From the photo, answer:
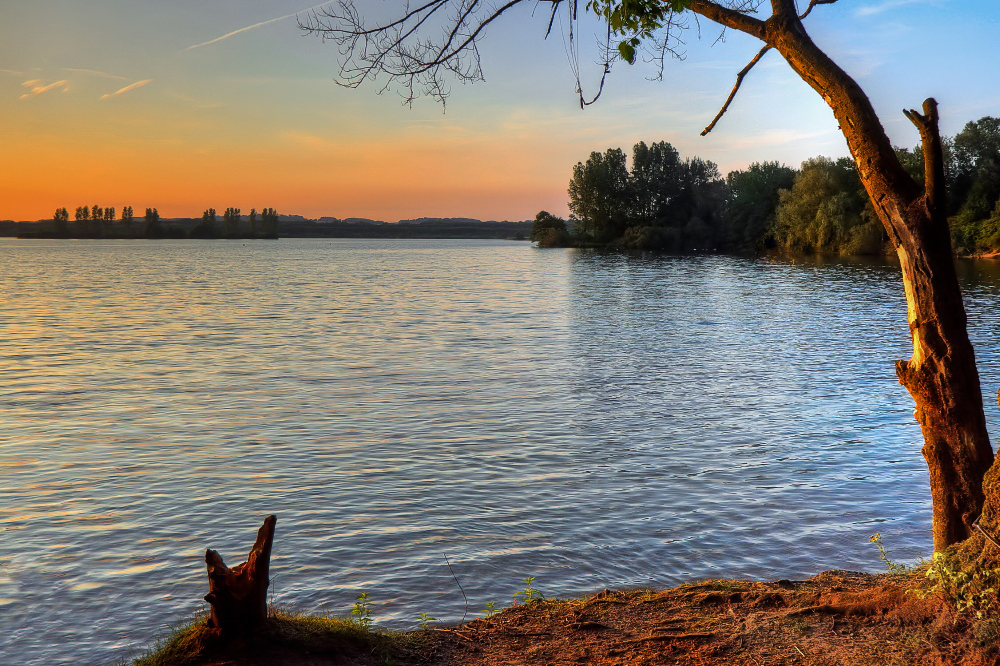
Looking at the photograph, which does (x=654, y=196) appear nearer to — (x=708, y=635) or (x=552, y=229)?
(x=552, y=229)

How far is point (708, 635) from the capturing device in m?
5.43

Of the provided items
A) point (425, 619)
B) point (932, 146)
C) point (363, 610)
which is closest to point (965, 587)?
point (932, 146)

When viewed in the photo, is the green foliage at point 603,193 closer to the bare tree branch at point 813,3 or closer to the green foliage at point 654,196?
the green foliage at point 654,196

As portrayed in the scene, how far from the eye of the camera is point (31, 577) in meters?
7.62

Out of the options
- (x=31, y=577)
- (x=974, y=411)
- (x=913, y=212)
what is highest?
(x=913, y=212)

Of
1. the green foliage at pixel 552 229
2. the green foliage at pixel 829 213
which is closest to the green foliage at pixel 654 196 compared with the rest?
the green foliage at pixel 552 229

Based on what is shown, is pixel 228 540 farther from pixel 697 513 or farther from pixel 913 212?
pixel 913 212

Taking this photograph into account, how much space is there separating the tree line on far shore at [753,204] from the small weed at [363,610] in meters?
64.7

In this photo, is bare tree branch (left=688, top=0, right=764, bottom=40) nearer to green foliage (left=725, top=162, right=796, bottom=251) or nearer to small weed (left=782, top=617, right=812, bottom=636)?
small weed (left=782, top=617, right=812, bottom=636)

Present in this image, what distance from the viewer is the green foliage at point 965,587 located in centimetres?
472

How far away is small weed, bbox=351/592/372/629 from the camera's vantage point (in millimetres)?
6109

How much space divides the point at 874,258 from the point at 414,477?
86161 mm

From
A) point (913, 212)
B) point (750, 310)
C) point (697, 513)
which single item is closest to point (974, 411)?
point (913, 212)

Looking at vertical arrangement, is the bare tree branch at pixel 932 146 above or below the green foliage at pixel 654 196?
below
